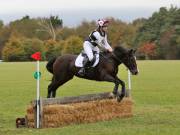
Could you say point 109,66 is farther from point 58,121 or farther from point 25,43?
point 25,43

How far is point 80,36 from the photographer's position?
12538 centimetres

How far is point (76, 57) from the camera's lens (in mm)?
15711

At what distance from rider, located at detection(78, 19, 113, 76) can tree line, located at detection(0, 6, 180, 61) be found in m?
80.1

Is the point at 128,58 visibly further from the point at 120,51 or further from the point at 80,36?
the point at 80,36

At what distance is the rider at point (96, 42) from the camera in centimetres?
1489

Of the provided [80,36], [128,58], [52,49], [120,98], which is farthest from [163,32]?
[120,98]

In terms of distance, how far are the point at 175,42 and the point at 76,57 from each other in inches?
3811

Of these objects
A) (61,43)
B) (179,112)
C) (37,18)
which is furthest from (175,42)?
(179,112)

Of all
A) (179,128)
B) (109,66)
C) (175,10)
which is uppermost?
(175,10)

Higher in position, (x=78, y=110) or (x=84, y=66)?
(x=84, y=66)

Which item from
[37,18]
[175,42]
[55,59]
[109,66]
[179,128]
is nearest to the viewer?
[179,128]

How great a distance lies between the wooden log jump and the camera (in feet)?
44.5

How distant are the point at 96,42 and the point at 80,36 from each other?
362 ft

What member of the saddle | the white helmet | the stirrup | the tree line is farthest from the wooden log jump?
the tree line
